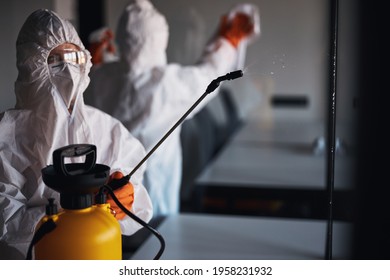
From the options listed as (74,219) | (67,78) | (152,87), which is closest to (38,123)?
(67,78)

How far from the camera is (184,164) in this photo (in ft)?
8.23

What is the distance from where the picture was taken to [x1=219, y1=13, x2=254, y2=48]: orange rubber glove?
86.0 inches

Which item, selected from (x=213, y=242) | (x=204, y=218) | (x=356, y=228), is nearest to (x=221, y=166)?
(x=204, y=218)

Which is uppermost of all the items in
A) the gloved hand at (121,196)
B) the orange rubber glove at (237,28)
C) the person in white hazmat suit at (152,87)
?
the orange rubber glove at (237,28)

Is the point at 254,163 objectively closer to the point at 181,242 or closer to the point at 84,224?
the point at 181,242

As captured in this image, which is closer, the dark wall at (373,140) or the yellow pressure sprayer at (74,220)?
the yellow pressure sprayer at (74,220)

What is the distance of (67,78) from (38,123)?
111mm

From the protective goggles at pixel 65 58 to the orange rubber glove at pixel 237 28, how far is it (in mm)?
1304

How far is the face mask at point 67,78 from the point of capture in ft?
3.03

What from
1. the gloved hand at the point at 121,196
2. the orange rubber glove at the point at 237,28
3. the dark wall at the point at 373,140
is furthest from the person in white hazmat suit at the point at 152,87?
the dark wall at the point at 373,140

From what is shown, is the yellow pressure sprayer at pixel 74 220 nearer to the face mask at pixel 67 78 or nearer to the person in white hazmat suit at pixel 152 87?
the face mask at pixel 67 78

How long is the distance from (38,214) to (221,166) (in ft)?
5.30

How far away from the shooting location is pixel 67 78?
0.93 meters

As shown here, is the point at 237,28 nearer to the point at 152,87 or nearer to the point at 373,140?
the point at 152,87
